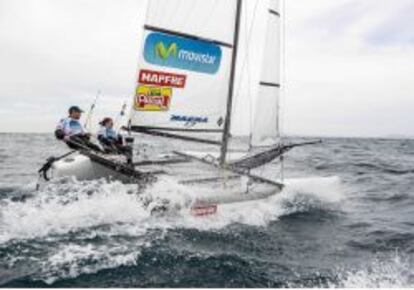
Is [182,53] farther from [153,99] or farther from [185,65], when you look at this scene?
[153,99]

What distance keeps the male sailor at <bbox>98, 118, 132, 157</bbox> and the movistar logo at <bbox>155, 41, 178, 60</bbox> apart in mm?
2977

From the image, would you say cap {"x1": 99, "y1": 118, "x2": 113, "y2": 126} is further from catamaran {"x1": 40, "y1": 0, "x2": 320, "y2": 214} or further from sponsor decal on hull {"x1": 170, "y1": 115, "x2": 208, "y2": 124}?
sponsor decal on hull {"x1": 170, "y1": 115, "x2": 208, "y2": 124}

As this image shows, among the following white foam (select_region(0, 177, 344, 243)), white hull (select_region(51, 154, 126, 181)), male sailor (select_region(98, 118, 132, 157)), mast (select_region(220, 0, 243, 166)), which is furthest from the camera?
male sailor (select_region(98, 118, 132, 157))

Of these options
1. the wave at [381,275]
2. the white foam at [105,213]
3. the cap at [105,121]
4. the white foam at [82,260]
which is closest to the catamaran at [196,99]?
the white foam at [105,213]

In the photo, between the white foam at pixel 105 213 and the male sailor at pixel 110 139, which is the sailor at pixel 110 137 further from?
the white foam at pixel 105 213

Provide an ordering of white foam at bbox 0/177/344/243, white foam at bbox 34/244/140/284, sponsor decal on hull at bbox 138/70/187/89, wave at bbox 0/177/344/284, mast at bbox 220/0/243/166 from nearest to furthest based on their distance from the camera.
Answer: white foam at bbox 34/244/140/284, wave at bbox 0/177/344/284, white foam at bbox 0/177/344/243, sponsor decal on hull at bbox 138/70/187/89, mast at bbox 220/0/243/166

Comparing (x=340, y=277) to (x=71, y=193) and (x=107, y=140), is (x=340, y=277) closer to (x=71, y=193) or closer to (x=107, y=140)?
(x=71, y=193)

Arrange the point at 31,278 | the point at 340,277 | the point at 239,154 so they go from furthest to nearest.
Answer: the point at 239,154
the point at 340,277
the point at 31,278

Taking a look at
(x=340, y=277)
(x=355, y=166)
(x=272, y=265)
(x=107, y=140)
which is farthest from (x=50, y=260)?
(x=355, y=166)

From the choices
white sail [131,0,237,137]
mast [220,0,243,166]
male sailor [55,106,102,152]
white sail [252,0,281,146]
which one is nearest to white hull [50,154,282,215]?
male sailor [55,106,102,152]

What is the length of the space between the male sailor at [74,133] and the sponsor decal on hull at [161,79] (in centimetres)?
221

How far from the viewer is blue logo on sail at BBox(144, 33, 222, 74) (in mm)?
10500

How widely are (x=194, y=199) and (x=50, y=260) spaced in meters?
3.61

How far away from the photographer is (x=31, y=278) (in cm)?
610
